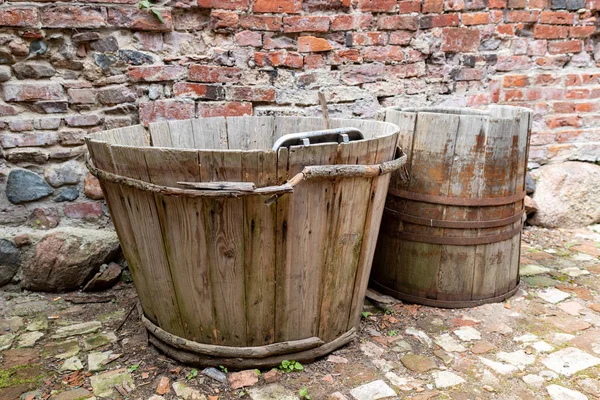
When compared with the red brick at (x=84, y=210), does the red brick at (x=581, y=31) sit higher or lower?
higher

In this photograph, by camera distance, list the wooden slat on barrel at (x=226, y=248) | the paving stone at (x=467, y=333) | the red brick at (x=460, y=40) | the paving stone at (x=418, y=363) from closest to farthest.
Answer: the wooden slat on barrel at (x=226, y=248) < the paving stone at (x=418, y=363) < the paving stone at (x=467, y=333) < the red brick at (x=460, y=40)

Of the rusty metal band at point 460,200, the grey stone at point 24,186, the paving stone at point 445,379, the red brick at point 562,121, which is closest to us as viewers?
the paving stone at point 445,379

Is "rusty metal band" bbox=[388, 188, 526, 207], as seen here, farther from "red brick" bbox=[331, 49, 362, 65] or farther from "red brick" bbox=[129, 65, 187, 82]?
"red brick" bbox=[129, 65, 187, 82]

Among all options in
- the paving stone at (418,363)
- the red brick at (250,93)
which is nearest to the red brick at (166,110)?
the red brick at (250,93)

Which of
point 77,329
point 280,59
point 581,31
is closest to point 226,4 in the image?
point 280,59

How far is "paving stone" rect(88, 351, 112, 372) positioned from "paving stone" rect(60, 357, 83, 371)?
0.04 m

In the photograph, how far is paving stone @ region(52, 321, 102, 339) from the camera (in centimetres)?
244

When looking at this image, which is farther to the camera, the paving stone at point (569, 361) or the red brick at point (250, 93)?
the red brick at point (250, 93)

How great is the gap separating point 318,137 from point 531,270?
1.86 m

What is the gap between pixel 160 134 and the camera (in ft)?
8.08

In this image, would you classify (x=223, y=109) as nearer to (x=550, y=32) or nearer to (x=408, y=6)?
(x=408, y=6)

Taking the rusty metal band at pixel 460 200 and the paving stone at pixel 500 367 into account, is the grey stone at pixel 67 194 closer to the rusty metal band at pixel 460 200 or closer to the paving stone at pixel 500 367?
the rusty metal band at pixel 460 200

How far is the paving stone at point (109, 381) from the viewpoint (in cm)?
199

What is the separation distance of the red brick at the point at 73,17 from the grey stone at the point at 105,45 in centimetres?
8
